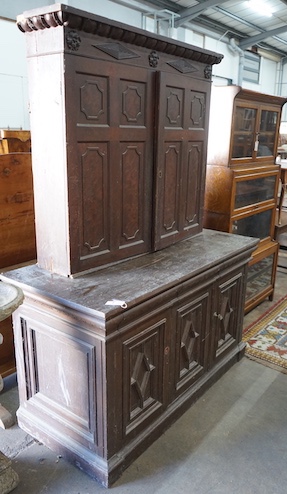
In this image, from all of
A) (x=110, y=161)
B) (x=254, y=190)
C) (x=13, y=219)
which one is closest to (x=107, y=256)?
(x=110, y=161)

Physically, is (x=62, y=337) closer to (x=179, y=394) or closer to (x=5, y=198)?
(x=179, y=394)

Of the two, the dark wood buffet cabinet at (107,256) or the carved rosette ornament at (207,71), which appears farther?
the carved rosette ornament at (207,71)

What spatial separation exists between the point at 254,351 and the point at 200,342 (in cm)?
77

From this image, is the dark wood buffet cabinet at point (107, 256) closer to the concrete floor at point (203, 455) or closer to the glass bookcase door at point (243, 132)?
the concrete floor at point (203, 455)

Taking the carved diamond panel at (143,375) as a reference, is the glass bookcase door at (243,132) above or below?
above

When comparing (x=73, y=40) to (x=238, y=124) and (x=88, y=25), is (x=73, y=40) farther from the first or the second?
(x=238, y=124)

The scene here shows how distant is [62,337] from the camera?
168 cm

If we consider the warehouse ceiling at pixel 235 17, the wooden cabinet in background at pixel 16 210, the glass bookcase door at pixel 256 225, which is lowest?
the glass bookcase door at pixel 256 225

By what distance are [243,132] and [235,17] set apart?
211 inches

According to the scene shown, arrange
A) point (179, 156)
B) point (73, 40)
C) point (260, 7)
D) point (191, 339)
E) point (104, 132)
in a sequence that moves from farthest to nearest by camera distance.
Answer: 1. point (260, 7)
2. point (179, 156)
3. point (191, 339)
4. point (104, 132)
5. point (73, 40)

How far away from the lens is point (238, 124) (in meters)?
2.82

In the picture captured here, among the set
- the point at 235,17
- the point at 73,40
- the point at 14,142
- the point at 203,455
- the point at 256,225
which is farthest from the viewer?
the point at 235,17

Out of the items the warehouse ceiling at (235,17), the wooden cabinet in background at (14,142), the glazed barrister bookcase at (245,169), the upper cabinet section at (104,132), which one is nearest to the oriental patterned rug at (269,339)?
the glazed barrister bookcase at (245,169)

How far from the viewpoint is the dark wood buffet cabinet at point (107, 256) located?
161 cm
